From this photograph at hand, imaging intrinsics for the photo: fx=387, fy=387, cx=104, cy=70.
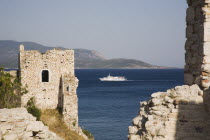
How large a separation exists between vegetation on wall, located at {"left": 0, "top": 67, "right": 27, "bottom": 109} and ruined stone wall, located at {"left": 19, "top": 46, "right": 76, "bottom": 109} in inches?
18.7

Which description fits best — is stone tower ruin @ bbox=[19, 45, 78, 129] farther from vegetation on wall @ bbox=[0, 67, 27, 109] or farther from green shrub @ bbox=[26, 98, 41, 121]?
vegetation on wall @ bbox=[0, 67, 27, 109]

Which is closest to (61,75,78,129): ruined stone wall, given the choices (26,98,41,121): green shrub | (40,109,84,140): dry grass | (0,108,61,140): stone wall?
(40,109,84,140): dry grass

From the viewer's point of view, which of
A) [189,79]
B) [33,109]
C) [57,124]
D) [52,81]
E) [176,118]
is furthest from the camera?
[52,81]

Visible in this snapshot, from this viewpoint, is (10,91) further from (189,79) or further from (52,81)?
(189,79)

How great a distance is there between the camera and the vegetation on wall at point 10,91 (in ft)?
96.3

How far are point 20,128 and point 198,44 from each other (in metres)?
5.69

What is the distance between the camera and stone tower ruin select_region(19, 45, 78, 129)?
30672 millimetres

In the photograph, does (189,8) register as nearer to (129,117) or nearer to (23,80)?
(23,80)

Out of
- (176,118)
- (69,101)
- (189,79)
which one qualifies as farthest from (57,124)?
(176,118)

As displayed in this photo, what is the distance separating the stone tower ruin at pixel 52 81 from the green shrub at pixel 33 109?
317mm

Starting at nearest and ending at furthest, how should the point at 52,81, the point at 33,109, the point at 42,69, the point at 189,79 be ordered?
the point at 189,79
the point at 33,109
the point at 42,69
the point at 52,81

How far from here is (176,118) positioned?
29.4 feet

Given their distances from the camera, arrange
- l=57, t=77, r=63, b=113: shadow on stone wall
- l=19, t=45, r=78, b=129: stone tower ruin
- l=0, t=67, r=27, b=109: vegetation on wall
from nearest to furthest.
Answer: l=0, t=67, r=27, b=109: vegetation on wall
l=19, t=45, r=78, b=129: stone tower ruin
l=57, t=77, r=63, b=113: shadow on stone wall

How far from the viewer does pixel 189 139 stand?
8.83 metres
